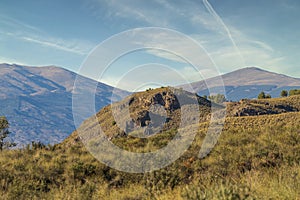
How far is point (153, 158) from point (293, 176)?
24.5ft

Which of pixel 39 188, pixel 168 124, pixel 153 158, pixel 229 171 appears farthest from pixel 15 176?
pixel 168 124

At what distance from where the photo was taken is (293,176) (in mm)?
9547

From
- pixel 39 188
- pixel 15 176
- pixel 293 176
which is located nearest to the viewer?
pixel 293 176

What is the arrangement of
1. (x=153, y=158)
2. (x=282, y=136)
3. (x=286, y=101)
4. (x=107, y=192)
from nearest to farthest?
(x=107, y=192), (x=153, y=158), (x=282, y=136), (x=286, y=101)

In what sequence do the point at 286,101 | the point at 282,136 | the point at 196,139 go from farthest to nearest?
1. the point at 286,101
2. the point at 196,139
3. the point at 282,136

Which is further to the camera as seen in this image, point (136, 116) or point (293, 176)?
point (136, 116)

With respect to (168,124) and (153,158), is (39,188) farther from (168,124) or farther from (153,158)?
(168,124)

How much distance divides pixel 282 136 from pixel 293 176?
27.7ft

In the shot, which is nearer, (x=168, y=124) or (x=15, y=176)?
(x=15, y=176)

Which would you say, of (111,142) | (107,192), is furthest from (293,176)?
(111,142)

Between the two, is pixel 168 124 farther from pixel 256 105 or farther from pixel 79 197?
pixel 79 197

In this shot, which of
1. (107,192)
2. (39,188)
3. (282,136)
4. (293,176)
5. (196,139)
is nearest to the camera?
(293,176)

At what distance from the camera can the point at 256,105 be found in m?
87.4

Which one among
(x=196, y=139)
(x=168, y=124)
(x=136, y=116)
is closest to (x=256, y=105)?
(x=168, y=124)
